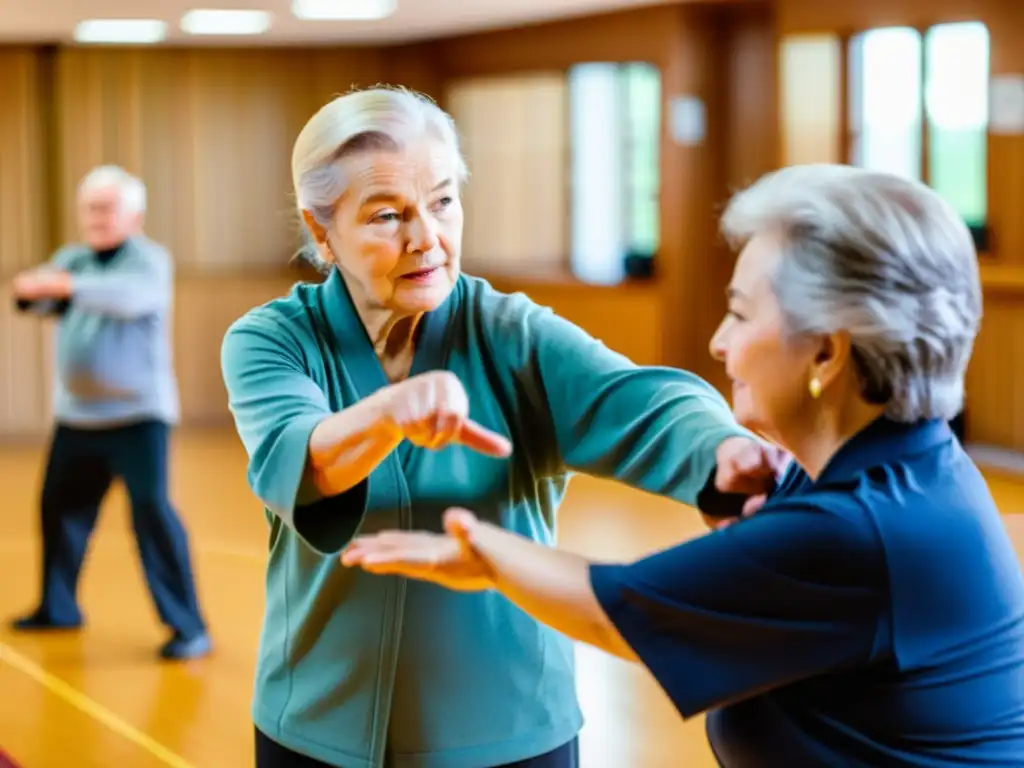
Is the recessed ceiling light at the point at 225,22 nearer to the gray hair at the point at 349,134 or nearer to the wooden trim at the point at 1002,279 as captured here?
the wooden trim at the point at 1002,279

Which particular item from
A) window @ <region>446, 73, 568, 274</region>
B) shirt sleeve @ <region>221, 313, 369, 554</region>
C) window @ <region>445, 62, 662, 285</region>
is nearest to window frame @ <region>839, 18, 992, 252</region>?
window @ <region>445, 62, 662, 285</region>

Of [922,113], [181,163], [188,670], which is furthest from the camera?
[181,163]

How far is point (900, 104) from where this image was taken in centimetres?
873

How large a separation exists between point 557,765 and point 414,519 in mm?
350

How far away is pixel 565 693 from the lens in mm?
1782

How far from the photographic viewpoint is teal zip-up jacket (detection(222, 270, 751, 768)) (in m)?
1.68

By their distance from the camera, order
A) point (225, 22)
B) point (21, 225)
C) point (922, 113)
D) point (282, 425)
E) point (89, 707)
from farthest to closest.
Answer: point (21, 225) < point (225, 22) < point (922, 113) < point (89, 707) < point (282, 425)

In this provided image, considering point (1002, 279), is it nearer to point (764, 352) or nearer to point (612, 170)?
point (612, 170)

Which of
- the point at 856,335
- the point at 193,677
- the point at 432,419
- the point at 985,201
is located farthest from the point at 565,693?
the point at 985,201

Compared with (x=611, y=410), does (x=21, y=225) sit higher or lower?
higher

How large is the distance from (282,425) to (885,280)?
2.06 feet

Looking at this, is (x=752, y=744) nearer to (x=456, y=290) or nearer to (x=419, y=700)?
(x=419, y=700)

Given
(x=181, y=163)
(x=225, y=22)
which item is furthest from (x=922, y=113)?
(x=181, y=163)

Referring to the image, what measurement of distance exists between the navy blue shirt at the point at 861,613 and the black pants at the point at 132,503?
12.8 ft
